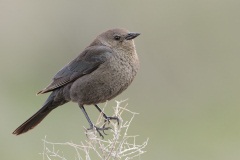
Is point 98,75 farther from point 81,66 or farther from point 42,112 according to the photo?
point 42,112

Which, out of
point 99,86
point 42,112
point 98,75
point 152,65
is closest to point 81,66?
point 98,75

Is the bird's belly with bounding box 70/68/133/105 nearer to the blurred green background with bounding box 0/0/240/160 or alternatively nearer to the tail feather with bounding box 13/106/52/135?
the tail feather with bounding box 13/106/52/135

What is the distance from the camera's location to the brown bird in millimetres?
9367

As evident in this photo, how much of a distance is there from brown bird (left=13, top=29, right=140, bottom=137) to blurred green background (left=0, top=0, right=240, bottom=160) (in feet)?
15.1

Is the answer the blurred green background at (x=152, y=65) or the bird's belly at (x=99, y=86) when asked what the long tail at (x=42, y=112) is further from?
the blurred green background at (x=152, y=65)

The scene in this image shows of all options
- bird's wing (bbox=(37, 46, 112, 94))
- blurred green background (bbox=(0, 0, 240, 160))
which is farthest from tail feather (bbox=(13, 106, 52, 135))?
blurred green background (bbox=(0, 0, 240, 160))

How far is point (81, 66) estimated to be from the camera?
986 cm

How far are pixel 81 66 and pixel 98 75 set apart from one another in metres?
0.39

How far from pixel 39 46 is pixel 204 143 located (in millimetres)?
3032

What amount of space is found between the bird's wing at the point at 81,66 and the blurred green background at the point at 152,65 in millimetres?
4591

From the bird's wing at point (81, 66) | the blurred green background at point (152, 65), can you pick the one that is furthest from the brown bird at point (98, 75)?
the blurred green background at point (152, 65)

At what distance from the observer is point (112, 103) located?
15398 mm

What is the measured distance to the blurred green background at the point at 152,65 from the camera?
50.6 feet

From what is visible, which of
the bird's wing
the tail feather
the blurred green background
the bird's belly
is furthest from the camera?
the blurred green background
